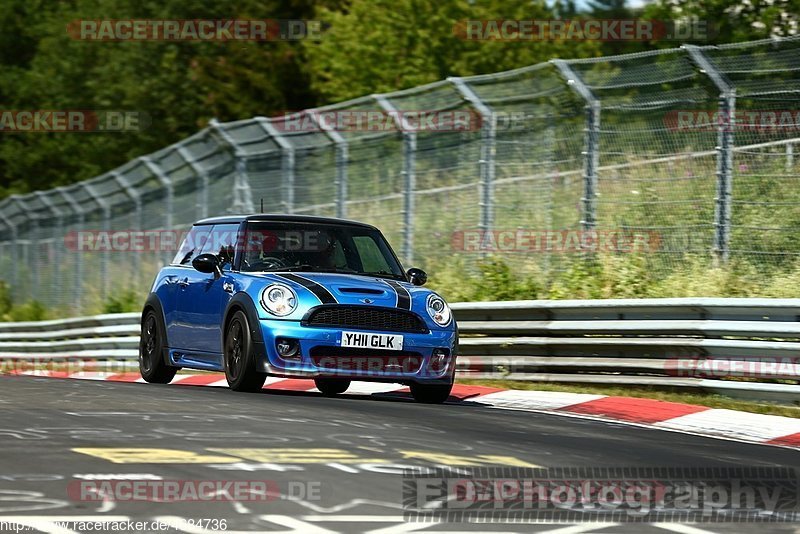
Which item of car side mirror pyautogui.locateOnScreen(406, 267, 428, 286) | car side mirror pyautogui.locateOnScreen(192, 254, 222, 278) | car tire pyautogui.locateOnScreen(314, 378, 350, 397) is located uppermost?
car side mirror pyautogui.locateOnScreen(192, 254, 222, 278)

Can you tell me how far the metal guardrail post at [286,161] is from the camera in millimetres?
19375

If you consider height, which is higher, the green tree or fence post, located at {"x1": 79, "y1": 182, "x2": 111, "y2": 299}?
the green tree

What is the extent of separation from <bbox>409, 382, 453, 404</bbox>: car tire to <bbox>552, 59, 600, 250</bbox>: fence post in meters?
3.61

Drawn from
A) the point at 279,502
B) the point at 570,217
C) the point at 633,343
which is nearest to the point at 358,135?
the point at 570,217

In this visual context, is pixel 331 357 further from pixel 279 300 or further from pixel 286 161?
pixel 286 161

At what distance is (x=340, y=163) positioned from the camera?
18812 mm

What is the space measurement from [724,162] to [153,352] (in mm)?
5499

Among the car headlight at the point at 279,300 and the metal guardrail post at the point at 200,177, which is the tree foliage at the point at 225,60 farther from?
the car headlight at the point at 279,300

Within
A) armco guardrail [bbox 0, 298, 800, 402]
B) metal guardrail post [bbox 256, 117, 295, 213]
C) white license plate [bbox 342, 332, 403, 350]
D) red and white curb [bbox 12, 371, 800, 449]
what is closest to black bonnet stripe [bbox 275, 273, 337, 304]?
white license plate [bbox 342, 332, 403, 350]

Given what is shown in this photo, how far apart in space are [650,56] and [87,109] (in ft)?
140

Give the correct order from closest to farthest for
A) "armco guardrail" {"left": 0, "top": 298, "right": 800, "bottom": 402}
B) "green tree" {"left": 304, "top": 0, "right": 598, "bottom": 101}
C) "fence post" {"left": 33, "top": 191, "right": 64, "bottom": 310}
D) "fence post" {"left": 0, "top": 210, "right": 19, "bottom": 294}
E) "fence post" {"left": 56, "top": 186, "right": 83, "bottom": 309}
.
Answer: "armco guardrail" {"left": 0, "top": 298, "right": 800, "bottom": 402} < "fence post" {"left": 56, "top": 186, "right": 83, "bottom": 309} < "fence post" {"left": 33, "top": 191, "right": 64, "bottom": 310} < "fence post" {"left": 0, "top": 210, "right": 19, "bottom": 294} < "green tree" {"left": 304, "top": 0, "right": 598, "bottom": 101}

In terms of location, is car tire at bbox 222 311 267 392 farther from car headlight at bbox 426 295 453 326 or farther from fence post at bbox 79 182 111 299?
Answer: fence post at bbox 79 182 111 299

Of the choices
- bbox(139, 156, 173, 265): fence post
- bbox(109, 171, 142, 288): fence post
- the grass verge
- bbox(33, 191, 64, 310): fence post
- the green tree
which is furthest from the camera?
the green tree

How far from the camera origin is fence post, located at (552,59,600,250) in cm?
1466
